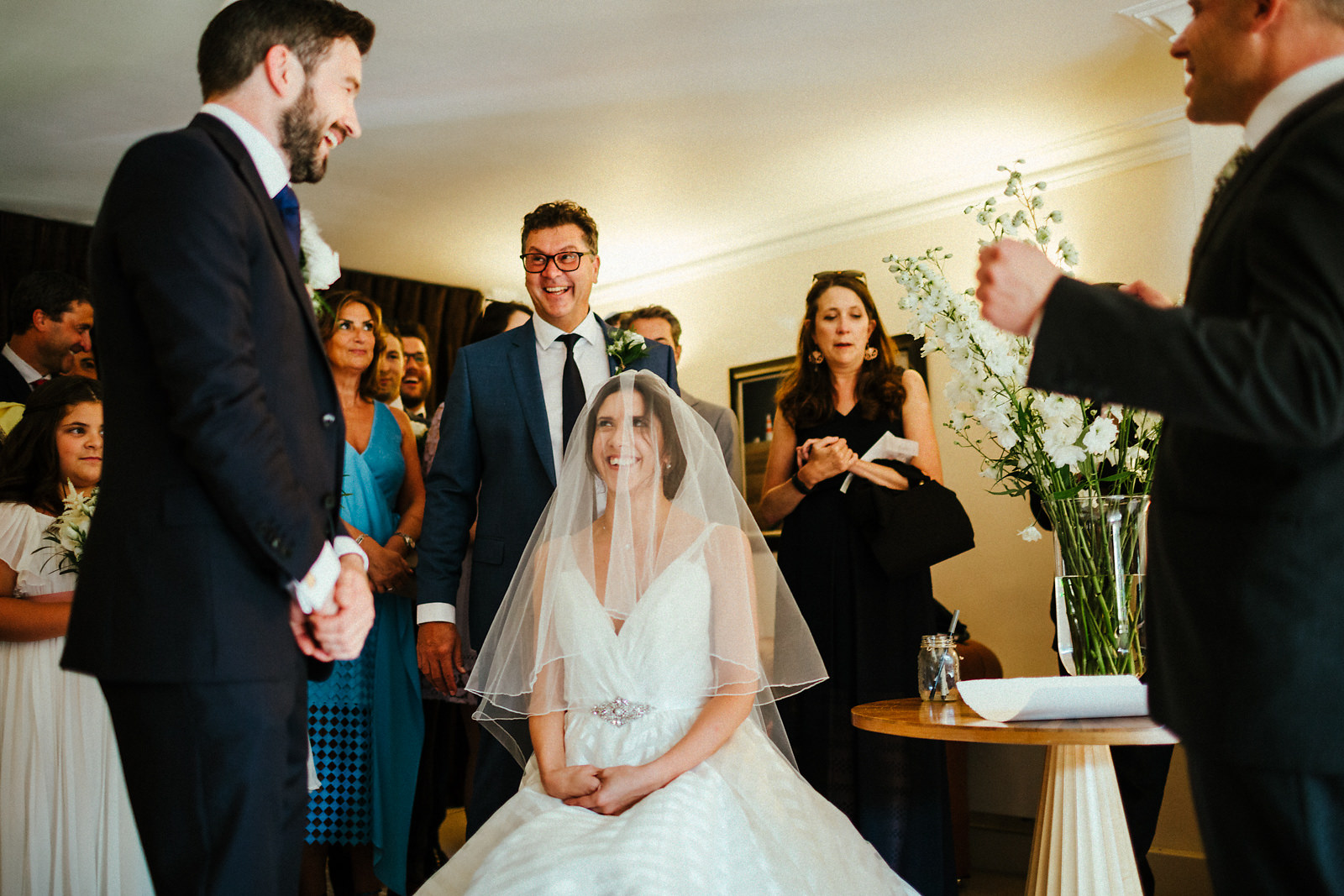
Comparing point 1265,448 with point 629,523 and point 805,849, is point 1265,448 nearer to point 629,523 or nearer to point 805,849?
point 805,849

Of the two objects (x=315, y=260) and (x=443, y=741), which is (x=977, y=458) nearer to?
(x=443, y=741)

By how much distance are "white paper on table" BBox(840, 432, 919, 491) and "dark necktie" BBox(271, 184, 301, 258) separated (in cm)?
198

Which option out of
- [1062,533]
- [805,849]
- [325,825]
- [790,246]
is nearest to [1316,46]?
[1062,533]

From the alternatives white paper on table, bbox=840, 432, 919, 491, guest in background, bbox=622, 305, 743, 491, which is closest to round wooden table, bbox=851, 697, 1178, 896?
white paper on table, bbox=840, 432, 919, 491

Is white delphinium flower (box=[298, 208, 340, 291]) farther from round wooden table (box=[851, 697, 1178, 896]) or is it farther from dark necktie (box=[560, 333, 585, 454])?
round wooden table (box=[851, 697, 1178, 896])

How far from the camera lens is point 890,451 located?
3256 mm

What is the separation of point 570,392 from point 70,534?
4.29 feet

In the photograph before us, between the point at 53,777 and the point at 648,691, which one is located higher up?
the point at 648,691

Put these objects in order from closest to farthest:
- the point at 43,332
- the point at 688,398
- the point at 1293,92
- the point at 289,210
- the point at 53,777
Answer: the point at 1293,92 → the point at 289,210 → the point at 53,777 → the point at 43,332 → the point at 688,398

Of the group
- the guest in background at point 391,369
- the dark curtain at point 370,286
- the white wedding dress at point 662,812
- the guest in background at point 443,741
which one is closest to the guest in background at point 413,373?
the guest in background at point 391,369

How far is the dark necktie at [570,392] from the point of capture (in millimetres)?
2820

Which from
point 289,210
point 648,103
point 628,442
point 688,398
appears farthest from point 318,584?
point 648,103

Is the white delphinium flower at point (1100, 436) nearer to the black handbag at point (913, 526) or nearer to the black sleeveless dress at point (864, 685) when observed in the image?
the black handbag at point (913, 526)

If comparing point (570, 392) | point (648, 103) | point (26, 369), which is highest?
point (648, 103)
